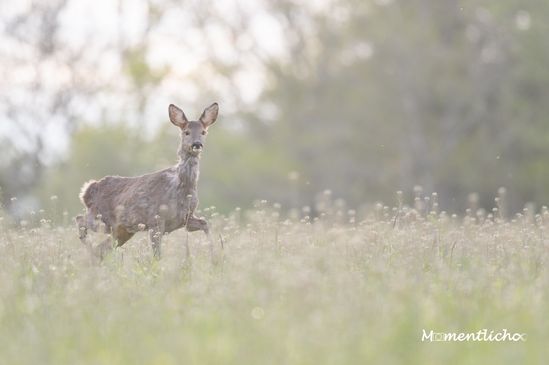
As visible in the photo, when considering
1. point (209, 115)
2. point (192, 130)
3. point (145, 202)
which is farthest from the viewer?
point (209, 115)

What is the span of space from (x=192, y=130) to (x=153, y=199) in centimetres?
95

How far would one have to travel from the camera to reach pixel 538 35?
115 feet

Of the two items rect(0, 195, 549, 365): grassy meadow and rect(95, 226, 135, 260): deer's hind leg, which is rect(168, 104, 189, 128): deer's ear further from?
rect(0, 195, 549, 365): grassy meadow

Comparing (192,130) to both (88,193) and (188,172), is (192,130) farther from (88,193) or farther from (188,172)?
(88,193)

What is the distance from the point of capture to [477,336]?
684 centimetres

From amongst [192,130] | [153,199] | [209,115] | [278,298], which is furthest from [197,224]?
[278,298]

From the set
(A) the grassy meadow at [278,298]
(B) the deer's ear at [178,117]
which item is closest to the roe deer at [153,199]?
(B) the deer's ear at [178,117]

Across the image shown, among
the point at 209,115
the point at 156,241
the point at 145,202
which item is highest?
the point at 209,115

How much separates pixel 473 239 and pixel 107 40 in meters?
29.8

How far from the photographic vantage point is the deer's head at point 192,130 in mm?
11727

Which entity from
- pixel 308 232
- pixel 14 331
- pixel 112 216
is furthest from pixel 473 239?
pixel 14 331

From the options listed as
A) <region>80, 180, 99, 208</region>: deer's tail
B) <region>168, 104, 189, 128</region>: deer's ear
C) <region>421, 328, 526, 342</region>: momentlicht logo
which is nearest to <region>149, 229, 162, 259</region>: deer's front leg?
<region>80, 180, 99, 208</region>: deer's tail

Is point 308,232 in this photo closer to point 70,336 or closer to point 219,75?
point 70,336

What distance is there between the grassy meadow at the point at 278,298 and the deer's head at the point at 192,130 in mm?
1083
